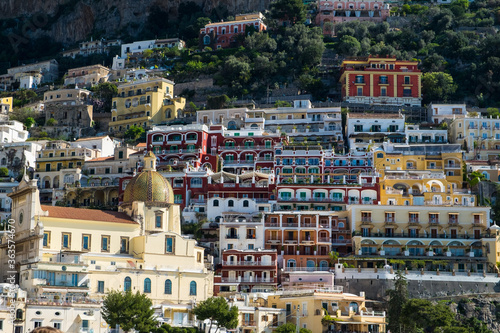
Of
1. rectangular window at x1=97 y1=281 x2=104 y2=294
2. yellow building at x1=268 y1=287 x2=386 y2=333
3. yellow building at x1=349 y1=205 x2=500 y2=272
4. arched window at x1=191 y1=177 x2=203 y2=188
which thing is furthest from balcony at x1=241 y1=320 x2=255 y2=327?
arched window at x1=191 y1=177 x2=203 y2=188

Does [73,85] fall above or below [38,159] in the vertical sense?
above

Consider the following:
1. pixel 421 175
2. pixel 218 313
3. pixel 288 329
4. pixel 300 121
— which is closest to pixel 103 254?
pixel 218 313

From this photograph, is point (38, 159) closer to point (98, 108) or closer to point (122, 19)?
point (98, 108)

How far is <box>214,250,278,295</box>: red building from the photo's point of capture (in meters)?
80.0

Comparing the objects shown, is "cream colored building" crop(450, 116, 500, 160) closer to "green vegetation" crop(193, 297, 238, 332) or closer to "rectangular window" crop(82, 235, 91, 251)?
"green vegetation" crop(193, 297, 238, 332)

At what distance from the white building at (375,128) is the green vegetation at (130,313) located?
4450cm

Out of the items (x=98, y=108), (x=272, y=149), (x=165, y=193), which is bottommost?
(x=165, y=193)

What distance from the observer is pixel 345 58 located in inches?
5039

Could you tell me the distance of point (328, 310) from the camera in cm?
7219

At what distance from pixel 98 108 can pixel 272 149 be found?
34522 millimetres

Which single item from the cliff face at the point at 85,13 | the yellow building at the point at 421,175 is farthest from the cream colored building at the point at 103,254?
the cliff face at the point at 85,13

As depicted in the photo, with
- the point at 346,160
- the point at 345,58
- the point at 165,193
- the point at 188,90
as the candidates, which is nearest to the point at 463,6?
the point at 345,58

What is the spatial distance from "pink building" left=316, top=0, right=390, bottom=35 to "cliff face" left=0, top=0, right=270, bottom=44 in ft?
40.1

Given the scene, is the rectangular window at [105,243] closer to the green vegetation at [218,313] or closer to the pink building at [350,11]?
the green vegetation at [218,313]
